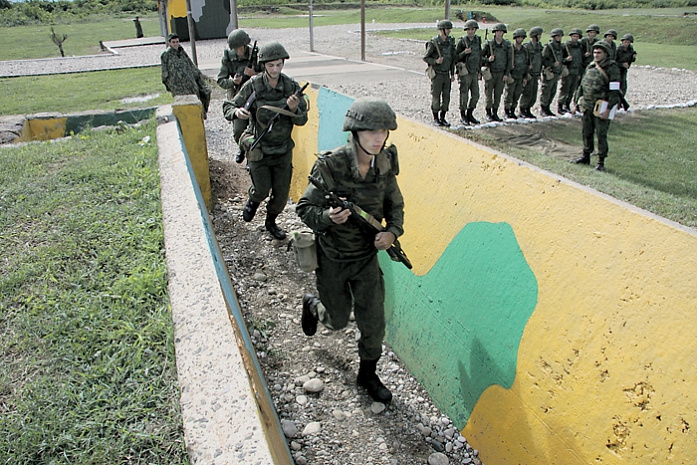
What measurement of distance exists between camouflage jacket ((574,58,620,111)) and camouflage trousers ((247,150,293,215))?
4963mm

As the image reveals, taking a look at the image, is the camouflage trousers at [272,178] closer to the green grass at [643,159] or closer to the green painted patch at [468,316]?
the green painted patch at [468,316]

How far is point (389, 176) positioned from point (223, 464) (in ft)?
6.80

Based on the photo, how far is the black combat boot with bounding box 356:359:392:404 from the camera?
3852 millimetres

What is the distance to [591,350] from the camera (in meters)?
2.62

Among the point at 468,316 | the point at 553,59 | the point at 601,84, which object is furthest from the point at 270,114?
the point at 553,59

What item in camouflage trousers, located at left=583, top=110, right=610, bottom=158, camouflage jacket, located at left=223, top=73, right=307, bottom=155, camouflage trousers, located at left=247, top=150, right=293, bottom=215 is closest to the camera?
camouflage jacket, located at left=223, top=73, right=307, bottom=155

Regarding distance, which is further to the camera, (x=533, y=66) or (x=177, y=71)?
(x=533, y=66)

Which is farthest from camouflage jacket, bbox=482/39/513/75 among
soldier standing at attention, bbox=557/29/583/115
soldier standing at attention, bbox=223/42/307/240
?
soldier standing at attention, bbox=223/42/307/240

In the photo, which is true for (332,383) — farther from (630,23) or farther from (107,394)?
(630,23)

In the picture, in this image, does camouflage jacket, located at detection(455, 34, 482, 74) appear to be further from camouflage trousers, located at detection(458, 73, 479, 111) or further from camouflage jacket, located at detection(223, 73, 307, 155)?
camouflage jacket, located at detection(223, 73, 307, 155)

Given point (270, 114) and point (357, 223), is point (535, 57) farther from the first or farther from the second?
point (357, 223)

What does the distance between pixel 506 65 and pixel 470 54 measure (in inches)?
31.4

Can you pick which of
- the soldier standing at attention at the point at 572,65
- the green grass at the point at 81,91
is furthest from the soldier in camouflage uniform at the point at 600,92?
the green grass at the point at 81,91

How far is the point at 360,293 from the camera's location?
12.3ft
